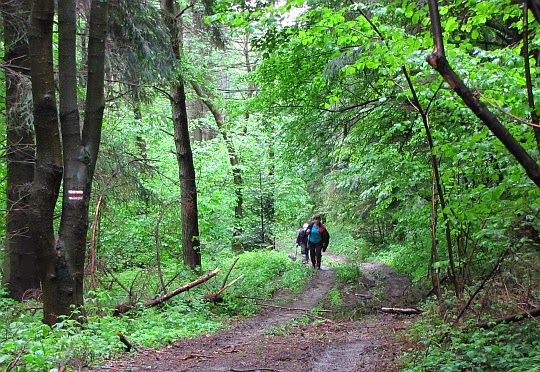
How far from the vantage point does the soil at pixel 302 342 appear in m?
5.82

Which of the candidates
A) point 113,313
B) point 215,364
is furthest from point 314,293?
point 215,364

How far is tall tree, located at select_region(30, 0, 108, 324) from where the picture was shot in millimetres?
6395

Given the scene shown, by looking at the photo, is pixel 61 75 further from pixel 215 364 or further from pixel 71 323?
pixel 215 364

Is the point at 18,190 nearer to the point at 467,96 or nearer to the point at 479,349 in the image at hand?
the point at 479,349

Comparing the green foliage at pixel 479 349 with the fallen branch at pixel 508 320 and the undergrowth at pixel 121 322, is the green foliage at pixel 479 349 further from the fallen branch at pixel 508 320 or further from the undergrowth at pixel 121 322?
the undergrowth at pixel 121 322

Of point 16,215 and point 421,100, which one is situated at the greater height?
point 421,100

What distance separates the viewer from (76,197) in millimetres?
6969

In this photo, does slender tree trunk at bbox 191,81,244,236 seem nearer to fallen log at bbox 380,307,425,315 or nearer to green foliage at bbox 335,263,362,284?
green foliage at bbox 335,263,362,284

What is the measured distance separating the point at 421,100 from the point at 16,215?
7977mm

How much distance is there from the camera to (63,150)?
23.1 ft

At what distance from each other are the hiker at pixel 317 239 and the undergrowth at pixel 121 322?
1040 millimetres

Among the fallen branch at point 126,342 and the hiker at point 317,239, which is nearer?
the fallen branch at point 126,342

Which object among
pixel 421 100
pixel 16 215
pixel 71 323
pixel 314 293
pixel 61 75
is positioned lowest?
pixel 314 293

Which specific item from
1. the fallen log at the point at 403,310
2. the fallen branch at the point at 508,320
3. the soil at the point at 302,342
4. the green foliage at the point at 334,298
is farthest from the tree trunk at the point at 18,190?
the fallen branch at the point at 508,320
